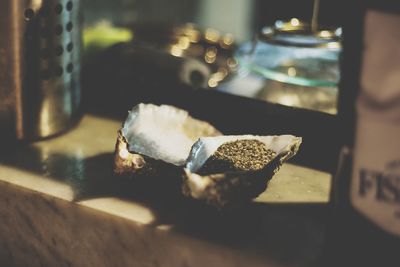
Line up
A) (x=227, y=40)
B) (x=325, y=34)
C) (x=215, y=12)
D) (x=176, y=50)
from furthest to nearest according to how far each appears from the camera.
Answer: (x=215, y=12) → (x=227, y=40) → (x=176, y=50) → (x=325, y=34)

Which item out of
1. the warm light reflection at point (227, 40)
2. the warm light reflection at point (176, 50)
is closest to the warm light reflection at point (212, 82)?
the warm light reflection at point (176, 50)

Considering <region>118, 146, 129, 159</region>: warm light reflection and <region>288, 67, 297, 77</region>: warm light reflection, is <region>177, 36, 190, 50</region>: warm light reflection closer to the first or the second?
<region>288, 67, 297, 77</region>: warm light reflection

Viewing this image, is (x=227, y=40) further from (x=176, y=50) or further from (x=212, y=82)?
(x=212, y=82)

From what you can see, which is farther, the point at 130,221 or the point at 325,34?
the point at 325,34

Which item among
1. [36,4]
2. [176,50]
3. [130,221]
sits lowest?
[130,221]

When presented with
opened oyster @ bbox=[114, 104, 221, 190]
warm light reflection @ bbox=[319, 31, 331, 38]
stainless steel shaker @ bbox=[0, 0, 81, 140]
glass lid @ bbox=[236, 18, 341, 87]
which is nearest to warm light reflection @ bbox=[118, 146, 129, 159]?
opened oyster @ bbox=[114, 104, 221, 190]

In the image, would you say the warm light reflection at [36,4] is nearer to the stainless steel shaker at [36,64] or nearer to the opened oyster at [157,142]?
the stainless steel shaker at [36,64]

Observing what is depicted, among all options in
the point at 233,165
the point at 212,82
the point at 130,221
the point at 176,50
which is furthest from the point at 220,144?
the point at 176,50

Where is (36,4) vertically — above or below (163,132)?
above
